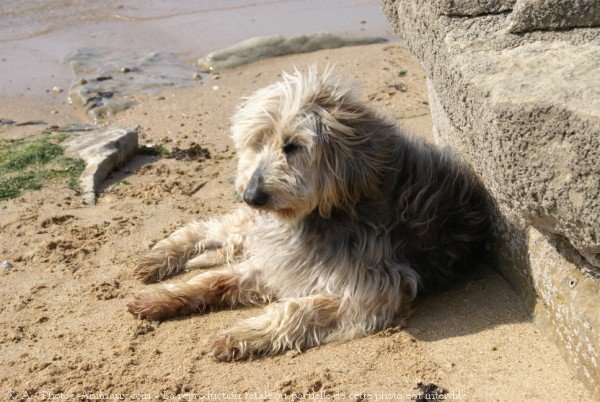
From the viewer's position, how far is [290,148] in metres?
4.16

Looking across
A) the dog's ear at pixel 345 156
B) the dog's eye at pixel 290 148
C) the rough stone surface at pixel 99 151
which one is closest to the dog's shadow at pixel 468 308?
the dog's ear at pixel 345 156

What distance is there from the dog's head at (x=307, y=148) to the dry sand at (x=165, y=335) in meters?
0.80

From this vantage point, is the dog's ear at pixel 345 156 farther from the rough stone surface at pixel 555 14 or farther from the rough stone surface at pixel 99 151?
the rough stone surface at pixel 99 151

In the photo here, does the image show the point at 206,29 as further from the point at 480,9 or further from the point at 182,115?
the point at 480,9

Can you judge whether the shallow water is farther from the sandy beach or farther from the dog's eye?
the dog's eye

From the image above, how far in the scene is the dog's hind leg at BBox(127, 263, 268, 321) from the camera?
4.54m

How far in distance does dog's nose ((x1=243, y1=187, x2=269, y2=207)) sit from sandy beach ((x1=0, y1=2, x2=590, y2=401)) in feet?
2.73

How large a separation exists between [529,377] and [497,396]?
215mm

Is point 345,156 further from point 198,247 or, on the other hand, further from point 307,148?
point 198,247

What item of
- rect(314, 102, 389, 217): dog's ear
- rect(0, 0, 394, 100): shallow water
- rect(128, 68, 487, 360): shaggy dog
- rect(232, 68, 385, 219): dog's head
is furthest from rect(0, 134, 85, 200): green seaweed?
rect(314, 102, 389, 217): dog's ear

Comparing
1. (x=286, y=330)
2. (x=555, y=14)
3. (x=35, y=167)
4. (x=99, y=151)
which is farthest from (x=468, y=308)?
(x=35, y=167)

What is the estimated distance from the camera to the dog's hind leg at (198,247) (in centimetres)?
520

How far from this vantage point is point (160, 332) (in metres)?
4.39

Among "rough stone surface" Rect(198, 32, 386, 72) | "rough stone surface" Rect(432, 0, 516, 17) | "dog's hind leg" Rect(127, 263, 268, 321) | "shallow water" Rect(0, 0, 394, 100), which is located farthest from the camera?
"shallow water" Rect(0, 0, 394, 100)
